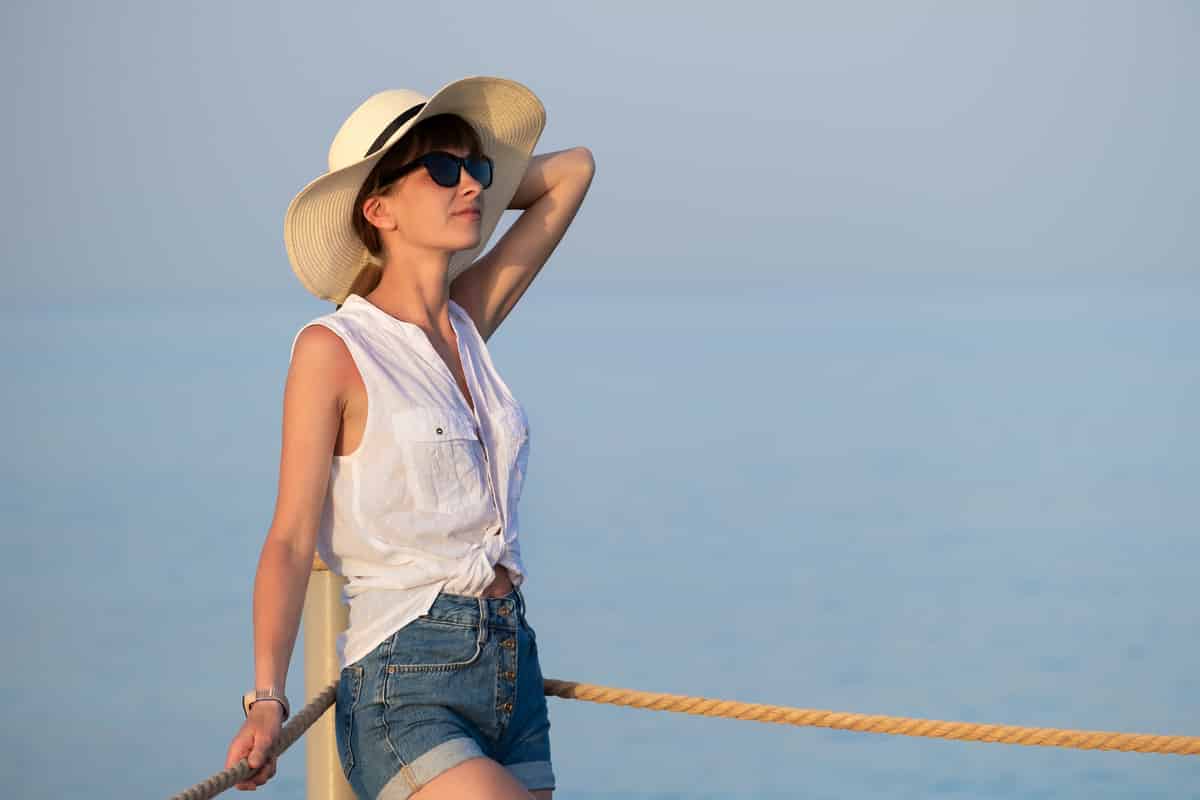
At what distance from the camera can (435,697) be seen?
2.07m

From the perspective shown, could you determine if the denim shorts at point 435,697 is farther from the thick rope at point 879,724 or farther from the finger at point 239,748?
the finger at point 239,748

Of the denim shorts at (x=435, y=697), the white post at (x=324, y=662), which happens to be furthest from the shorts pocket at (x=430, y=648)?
the white post at (x=324, y=662)

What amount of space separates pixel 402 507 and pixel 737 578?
13.0 meters

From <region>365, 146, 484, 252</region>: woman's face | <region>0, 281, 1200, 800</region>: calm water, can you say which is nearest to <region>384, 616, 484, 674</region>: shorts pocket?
<region>365, 146, 484, 252</region>: woman's face

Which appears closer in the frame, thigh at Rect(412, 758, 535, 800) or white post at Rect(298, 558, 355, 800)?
thigh at Rect(412, 758, 535, 800)

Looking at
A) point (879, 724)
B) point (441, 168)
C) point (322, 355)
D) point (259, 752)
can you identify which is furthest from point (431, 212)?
point (879, 724)

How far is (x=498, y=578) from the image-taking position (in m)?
2.20

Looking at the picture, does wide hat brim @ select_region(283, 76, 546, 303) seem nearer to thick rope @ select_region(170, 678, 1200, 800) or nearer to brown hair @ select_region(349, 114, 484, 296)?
brown hair @ select_region(349, 114, 484, 296)

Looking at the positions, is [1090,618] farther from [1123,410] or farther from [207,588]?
[1123,410]

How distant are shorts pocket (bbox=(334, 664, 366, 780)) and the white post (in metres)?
0.18

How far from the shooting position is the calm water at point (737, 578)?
1121 cm

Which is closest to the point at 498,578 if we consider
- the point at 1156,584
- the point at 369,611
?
the point at 369,611

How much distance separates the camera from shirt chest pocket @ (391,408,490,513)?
212 cm

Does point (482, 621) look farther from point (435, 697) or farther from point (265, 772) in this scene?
point (265, 772)
